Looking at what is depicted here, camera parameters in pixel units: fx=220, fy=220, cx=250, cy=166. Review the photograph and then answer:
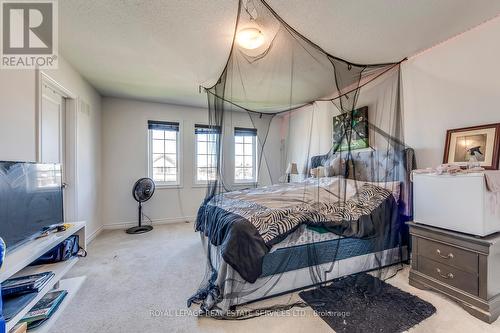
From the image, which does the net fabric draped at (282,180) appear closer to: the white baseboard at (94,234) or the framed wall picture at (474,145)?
the framed wall picture at (474,145)

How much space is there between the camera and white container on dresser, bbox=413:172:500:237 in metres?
1.72

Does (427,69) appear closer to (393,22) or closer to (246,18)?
(393,22)

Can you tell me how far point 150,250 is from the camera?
3.09m

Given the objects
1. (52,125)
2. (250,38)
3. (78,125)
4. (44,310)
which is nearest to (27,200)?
(44,310)

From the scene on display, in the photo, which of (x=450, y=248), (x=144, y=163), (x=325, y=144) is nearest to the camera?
(x=450, y=248)

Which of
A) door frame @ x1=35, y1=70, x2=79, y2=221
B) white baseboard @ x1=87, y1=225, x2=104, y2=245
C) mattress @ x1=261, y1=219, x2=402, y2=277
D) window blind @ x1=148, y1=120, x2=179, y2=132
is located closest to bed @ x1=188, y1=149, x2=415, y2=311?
mattress @ x1=261, y1=219, x2=402, y2=277

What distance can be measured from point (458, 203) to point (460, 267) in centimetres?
52

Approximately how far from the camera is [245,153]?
78.2 inches

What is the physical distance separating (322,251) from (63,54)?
11.9 ft

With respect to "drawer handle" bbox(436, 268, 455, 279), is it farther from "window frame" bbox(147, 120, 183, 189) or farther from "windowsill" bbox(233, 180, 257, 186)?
"window frame" bbox(147, 120, 183, 189)

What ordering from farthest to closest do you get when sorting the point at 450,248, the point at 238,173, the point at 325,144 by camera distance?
the point at 325,144 < the point at 238,173 < the point at 450,248

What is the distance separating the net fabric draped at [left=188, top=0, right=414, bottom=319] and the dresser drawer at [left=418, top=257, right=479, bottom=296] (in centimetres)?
38

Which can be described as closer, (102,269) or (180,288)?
(180,288)

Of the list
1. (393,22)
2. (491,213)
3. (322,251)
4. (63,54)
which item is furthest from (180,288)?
(393,22)
